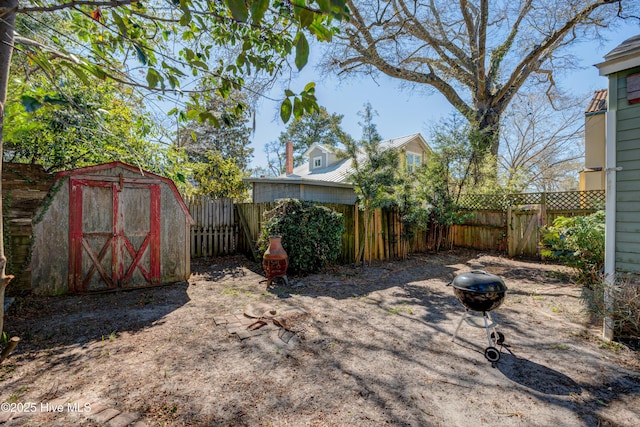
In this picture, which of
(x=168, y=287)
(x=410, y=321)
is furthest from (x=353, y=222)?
(x=168, y=287)

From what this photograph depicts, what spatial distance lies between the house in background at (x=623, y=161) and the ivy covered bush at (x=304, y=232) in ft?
14.8

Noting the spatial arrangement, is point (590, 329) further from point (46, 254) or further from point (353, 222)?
point (46, 254)

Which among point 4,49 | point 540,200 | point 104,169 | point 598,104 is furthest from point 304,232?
point 598,104

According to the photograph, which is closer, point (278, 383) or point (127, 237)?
point (278, 383)

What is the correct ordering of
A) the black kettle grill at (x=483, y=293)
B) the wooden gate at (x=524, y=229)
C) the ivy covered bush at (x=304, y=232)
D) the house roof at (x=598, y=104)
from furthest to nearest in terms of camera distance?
the house roof at (x=598, y=104), the wooden gate at (x=524, y=229), the ivy covered bush at (x=304, y=232), the black kettle grill at (x=483, y=293)

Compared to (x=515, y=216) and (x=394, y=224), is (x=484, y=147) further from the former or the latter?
(x=394, y=224)

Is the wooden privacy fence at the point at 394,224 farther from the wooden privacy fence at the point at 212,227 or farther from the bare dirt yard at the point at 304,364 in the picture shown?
the bare dirt yard at the point at 304,364

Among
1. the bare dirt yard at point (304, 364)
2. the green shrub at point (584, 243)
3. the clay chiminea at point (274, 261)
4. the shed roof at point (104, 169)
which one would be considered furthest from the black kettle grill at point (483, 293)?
the shed roof at point (104, 169)

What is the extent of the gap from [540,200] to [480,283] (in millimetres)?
7388

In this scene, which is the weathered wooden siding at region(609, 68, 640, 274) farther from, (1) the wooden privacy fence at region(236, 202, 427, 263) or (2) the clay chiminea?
(1) the wooden privacy fence at region(236, 202, 427, 263)

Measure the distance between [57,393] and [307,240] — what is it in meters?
4.44

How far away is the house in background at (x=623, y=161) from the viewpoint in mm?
3320

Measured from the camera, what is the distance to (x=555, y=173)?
18.7m

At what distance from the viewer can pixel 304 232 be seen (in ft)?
20.7
